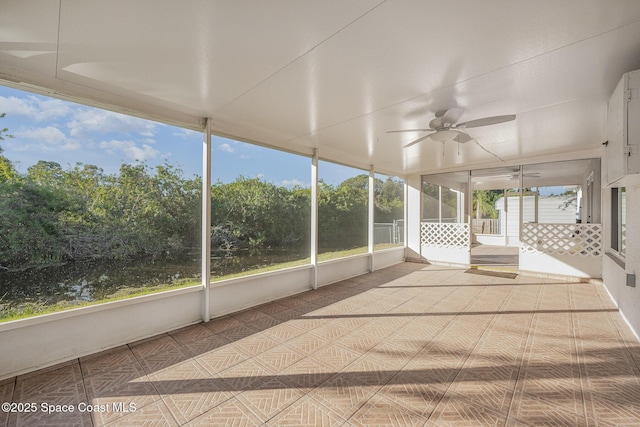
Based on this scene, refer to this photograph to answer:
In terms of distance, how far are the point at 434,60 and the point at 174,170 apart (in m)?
3.14

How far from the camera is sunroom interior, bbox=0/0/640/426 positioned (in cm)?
170

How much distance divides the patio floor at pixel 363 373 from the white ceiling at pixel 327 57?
2623 millimetres

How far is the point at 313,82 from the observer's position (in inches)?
101

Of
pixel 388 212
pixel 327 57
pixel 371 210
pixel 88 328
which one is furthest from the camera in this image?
pixel 388 212

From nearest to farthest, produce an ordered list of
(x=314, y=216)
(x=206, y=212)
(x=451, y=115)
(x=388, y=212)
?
(x=451, y=115)
(x=206, y=212)
(x=314, y=216)
(x=388, y=212)

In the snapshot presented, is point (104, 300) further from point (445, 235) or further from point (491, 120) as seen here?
point (445, 235)

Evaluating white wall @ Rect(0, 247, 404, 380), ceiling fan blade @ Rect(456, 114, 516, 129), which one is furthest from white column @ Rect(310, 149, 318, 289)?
ceiling fan blade @ Rect(456, 114, 516, 129)

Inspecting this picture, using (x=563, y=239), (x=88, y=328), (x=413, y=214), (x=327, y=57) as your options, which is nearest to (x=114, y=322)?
(x=88, y=328)

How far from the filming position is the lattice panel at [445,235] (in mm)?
7156

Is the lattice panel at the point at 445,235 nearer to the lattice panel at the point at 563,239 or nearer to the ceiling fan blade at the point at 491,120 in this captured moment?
the lattice panel at the point at 563,239

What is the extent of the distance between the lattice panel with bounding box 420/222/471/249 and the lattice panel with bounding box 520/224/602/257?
126cm

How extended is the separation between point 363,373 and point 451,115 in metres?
2.87

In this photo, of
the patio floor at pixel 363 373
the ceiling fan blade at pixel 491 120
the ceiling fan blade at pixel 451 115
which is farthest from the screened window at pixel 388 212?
the ceiling fan blade at pixel 491 120

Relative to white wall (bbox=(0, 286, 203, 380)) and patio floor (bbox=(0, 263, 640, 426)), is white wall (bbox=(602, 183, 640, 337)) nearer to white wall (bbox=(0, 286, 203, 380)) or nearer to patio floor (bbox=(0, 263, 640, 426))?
patio floor (bbox=(0, 263, 640, 426))
